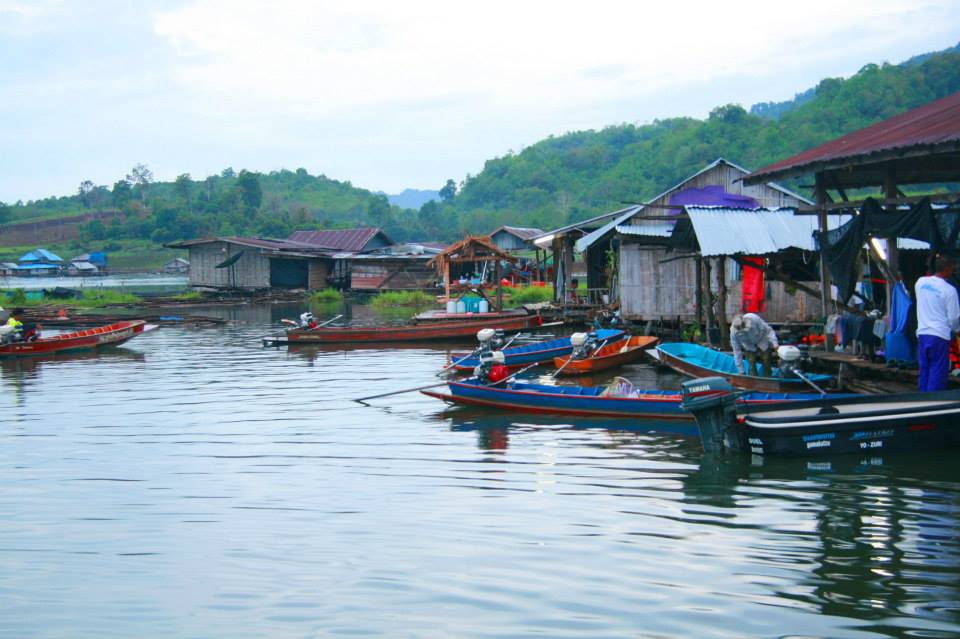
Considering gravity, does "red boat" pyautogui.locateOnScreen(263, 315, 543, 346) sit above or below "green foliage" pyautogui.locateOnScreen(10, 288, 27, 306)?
below

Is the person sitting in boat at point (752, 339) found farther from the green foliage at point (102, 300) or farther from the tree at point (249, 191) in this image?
the tree at point (249, 191)

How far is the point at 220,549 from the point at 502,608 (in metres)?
2.77

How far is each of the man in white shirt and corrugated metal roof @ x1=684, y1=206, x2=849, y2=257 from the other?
5.16m

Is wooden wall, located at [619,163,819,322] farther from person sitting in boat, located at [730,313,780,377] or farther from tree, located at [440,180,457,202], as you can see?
tree, located at [440,180,457,202]

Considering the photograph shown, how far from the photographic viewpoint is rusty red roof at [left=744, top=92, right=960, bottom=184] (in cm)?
961

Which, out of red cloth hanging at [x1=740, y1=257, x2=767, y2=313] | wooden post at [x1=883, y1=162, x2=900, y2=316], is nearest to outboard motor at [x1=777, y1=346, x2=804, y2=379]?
wooden post at [x1=883, y1=162, x2=900, y2=316]

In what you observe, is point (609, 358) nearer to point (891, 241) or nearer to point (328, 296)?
point (891, 241)

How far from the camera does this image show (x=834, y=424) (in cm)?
917

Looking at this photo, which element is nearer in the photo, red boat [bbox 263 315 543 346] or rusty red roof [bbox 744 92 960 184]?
rusty red roof [bbox 744 92 960 184]

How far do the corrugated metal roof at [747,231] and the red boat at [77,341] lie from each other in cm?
1660

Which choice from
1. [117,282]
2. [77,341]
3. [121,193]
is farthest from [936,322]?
[121,193]

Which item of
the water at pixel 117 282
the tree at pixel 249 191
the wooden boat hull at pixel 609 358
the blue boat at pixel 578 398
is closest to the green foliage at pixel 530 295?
the wooden boat hull at pixel 609 358

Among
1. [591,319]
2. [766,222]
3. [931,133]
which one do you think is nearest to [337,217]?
[591,319]

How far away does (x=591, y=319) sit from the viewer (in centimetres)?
2480
